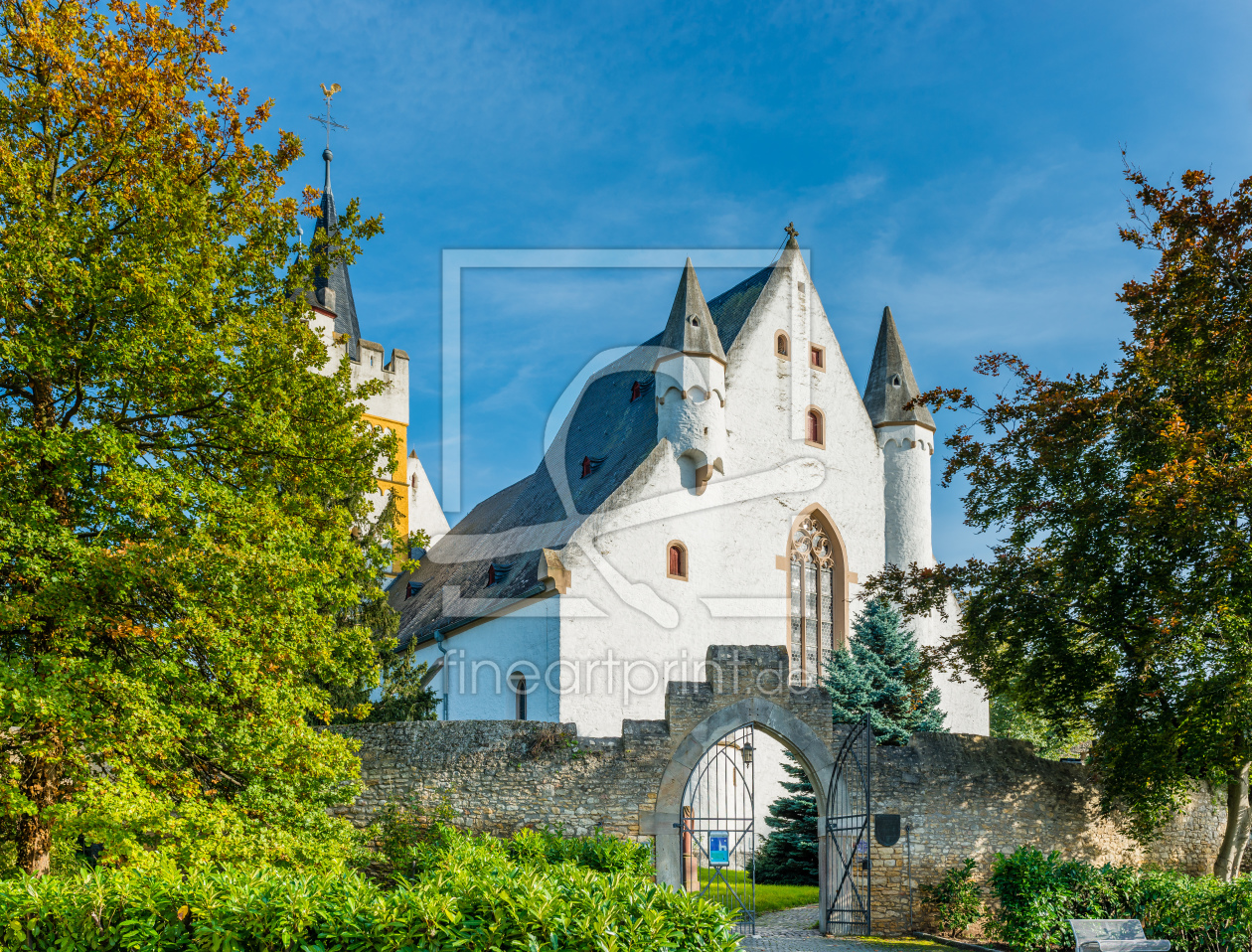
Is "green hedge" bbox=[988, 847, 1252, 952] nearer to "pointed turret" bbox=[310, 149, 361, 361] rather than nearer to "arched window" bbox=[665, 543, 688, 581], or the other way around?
"arched window" bbox=[665, 543, 688, 581]

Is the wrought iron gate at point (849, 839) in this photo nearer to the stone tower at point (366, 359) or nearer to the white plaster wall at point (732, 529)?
the white plaster wall at point (732, 529)

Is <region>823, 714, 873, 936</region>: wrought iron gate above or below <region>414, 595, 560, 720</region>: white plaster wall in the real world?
below

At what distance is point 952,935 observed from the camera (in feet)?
46.2

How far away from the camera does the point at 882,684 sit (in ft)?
68.7

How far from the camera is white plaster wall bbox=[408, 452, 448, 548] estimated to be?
130 ft

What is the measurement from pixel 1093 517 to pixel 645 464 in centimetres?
1116

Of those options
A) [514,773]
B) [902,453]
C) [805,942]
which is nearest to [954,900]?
[805,942]

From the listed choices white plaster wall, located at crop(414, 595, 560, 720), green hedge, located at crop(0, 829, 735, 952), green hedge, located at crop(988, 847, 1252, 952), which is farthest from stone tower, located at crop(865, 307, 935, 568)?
green hedge, located at crop(0, 829, 735, 952)

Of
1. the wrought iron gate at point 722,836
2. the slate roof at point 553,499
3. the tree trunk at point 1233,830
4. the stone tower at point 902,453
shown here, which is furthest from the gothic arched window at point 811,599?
the tree trunk at point 1233,830

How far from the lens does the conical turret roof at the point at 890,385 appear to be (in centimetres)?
2742

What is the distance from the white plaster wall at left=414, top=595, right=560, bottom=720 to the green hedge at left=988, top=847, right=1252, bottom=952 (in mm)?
9954

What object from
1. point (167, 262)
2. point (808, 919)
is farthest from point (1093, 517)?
point (167, 262)

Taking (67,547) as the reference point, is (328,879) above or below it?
below

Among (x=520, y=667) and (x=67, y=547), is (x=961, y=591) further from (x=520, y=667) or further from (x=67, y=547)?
(x=67, y=547)
